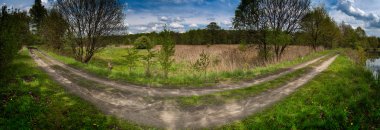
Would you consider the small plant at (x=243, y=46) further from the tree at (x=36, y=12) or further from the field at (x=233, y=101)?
the tree at (x=36, y=12)

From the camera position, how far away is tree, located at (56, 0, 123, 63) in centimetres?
2648

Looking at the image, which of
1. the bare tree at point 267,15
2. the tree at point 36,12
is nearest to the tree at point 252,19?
the bare tree at point 267,15

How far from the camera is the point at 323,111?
9086 mm

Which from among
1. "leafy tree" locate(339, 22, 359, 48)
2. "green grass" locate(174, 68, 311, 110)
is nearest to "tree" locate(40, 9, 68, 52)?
"green grass" locate(174, 68, 311, 110)

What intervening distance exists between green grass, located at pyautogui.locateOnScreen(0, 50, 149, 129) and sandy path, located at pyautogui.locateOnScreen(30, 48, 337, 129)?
56 cm

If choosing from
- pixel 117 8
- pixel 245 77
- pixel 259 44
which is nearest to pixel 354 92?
pixel 245 77

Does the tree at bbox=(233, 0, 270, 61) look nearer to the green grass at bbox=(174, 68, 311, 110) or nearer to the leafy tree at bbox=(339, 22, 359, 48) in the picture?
the green grass at bbox=(174, 68, 311, 110)

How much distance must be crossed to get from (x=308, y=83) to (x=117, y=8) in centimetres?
2187

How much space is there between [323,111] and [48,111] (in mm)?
10141

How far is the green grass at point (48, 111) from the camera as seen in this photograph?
7.84m

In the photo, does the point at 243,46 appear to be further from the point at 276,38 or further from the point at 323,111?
the point at 323,111

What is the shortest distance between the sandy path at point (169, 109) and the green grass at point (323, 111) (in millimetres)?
550

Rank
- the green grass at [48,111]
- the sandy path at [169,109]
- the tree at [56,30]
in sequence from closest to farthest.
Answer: the green grass at [48,111] → the sandy path at [169,109] → the tree at [56,30]

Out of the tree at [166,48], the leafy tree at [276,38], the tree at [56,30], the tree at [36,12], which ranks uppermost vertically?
the tree at [36,12]
